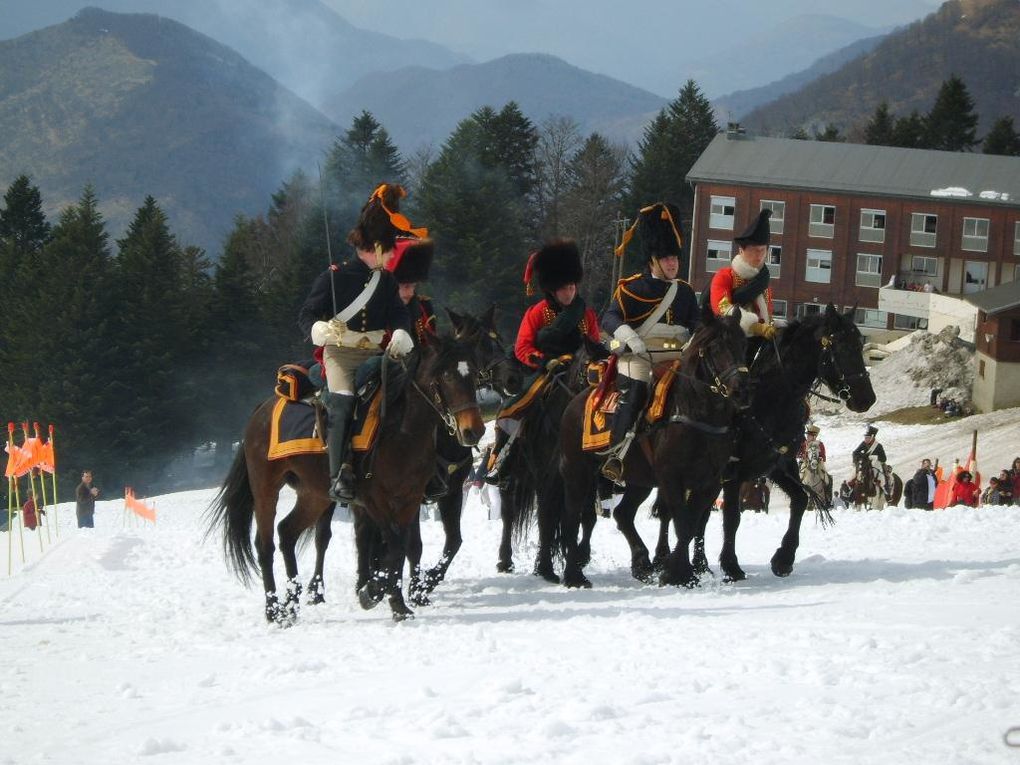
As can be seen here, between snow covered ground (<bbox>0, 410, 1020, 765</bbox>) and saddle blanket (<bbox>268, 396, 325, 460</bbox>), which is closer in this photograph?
snow covered ground (<bbox>0, 410, 1020, 765</bbox>)

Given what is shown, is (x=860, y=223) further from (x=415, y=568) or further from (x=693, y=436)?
(x=415, y=568)

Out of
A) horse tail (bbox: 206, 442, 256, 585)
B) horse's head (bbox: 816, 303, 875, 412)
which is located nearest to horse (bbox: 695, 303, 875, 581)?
horse's head (bbox: 816, 303, 875, 412)

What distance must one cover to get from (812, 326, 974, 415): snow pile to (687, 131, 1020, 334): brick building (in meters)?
16.8

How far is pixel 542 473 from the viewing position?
14438mm

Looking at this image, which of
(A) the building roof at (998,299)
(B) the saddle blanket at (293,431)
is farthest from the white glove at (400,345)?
(A) the building roof at (998,299)

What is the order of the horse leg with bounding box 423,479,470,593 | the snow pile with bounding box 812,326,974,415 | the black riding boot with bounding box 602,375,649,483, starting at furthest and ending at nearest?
the snow pile with bounding box 812,326,974,415 < the horse leg with bounding box 423,479,470,593 < the black riding boot with bounding box 602,375,649,483

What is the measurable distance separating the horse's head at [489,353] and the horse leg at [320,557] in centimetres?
203

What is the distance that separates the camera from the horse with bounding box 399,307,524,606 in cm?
1209

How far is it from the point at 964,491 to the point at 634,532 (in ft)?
40.7

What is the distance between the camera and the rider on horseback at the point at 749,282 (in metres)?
13.4

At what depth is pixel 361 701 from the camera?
800cm

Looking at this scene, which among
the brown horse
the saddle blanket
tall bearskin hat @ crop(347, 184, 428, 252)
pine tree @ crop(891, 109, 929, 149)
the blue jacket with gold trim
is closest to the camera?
the brown horse

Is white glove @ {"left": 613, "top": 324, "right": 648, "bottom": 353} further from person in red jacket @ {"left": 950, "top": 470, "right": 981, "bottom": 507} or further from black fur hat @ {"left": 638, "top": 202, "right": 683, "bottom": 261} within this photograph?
person in red jacket @ {"left": 950, "top": 470, "right": 981, "bottom": 507}

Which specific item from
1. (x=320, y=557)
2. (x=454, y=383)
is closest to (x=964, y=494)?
(x=320, y=557)
